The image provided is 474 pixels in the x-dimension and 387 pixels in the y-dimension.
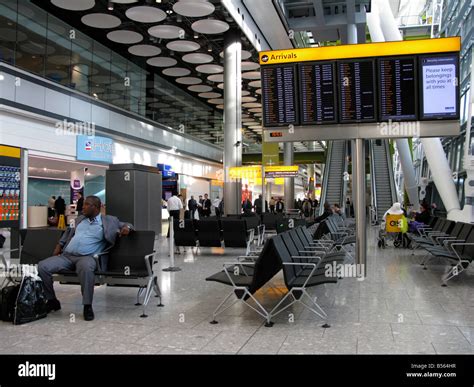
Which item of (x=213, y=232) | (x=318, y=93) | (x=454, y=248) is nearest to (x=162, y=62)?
(x=213, y=232)

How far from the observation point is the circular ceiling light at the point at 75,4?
1694 cm

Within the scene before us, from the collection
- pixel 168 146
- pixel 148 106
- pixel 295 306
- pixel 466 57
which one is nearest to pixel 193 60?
pixel 148 106

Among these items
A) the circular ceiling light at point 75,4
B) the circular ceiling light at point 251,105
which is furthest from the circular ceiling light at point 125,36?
the circular ceiling light at point 251,105

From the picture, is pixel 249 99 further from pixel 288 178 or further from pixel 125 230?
pixel 125 230

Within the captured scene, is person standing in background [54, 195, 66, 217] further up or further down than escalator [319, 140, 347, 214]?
further down

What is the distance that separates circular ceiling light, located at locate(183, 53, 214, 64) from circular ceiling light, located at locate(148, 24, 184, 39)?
123 inches

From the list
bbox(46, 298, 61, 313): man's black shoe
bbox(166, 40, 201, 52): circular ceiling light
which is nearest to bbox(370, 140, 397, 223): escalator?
bbox(166, 40, 201, 52): circular ceiling light

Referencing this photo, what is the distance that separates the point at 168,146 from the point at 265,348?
79.7 ft

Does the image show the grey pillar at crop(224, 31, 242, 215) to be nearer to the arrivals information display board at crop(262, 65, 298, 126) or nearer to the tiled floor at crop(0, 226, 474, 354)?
the arrivals information display board at crop(262, 65, 298, 126)

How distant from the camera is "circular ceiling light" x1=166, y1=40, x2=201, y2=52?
21562 millimetres

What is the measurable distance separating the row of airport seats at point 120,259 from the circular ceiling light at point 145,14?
13.2m

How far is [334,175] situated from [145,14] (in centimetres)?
1738

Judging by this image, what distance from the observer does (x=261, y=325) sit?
5.03m
